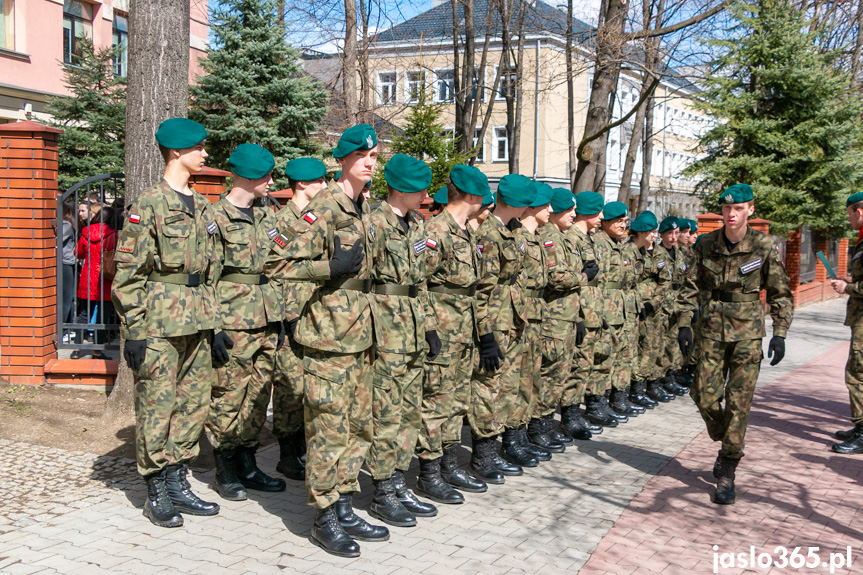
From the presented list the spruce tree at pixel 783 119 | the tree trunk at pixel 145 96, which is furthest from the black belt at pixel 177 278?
the spruce tree at pixel 783 119

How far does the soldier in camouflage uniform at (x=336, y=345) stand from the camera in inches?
178

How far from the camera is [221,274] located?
5.71m

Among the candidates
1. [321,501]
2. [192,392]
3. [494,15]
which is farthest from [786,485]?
[494,15]

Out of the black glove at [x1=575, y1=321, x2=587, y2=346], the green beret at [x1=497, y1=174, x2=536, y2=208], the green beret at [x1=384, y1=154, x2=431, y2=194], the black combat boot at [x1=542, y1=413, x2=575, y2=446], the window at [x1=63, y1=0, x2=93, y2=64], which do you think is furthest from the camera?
the window at [x1=63, y1=0, x2=93, y2=64]

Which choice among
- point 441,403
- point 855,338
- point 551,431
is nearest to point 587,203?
point 551,431

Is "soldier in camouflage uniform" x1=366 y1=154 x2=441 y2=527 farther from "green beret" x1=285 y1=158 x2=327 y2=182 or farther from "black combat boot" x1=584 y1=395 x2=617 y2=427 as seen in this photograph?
"black combat boot" x1=584 y1=395 x2=617 y2=427

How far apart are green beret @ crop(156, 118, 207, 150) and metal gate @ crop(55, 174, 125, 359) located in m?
3.27

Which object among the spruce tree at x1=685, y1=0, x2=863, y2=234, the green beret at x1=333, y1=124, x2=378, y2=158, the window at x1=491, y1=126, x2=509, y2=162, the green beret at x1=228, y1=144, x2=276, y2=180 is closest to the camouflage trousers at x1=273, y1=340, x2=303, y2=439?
the green beret at x1=228, y1=144, x2=276, y2=180

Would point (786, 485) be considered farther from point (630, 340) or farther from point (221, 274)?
point (221, 274)

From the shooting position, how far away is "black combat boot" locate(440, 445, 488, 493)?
584 cm

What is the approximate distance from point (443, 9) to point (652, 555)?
3571 centimetres

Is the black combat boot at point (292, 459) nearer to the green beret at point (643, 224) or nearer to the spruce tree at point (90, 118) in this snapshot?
the green beret at point (643, 224)

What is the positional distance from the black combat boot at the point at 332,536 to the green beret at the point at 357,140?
204 cm

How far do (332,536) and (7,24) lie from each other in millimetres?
19558
